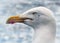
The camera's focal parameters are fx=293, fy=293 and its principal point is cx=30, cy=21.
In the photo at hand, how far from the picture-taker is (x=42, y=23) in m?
1.63

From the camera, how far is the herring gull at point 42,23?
161 centimetres

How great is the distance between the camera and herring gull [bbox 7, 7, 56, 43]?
161 cm

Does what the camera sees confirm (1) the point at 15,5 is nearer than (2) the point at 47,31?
No

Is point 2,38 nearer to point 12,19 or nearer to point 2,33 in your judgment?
point 2,33

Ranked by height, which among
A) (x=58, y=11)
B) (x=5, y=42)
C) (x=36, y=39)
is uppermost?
(x=58, y=11)

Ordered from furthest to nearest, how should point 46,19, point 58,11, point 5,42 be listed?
point 58,11 → point 5,42 → point 46,19

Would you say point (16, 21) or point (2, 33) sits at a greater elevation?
point (2, 33)

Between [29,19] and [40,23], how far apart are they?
0.08m

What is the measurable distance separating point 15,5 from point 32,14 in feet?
5.35

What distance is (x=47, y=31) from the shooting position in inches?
63.9

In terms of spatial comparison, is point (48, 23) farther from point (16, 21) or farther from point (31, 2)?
point (31, 2)

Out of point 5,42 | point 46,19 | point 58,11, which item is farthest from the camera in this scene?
point 58,11

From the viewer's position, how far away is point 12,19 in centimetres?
170

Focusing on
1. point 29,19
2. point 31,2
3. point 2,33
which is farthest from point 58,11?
point 29,19
